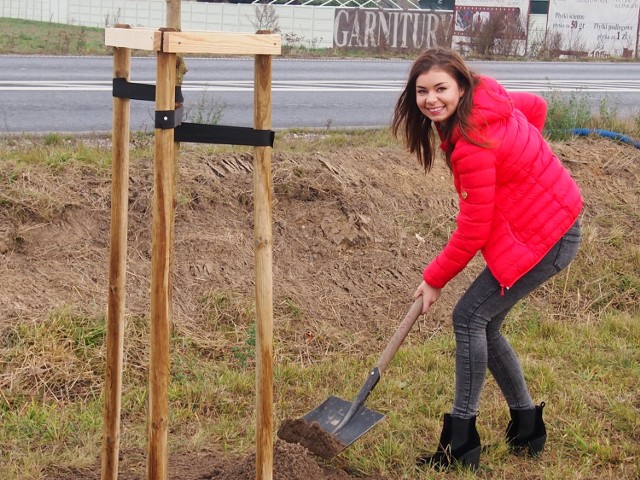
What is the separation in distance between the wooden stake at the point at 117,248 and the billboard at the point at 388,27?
22.2 m

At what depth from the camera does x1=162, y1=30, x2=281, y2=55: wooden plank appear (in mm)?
2789

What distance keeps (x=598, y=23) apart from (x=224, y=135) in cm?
2786

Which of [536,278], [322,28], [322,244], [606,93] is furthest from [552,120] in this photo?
[322,28]

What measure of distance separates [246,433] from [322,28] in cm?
2409

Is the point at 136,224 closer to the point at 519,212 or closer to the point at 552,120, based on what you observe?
the point at 519,212

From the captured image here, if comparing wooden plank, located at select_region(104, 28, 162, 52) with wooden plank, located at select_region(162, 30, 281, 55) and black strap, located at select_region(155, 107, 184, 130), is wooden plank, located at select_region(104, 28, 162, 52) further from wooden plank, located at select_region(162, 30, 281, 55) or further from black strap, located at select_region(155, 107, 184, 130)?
black strap, located at select_region(155, 107, 184, 130)

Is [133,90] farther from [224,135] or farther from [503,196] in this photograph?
[503,196]

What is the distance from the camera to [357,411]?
413 cm

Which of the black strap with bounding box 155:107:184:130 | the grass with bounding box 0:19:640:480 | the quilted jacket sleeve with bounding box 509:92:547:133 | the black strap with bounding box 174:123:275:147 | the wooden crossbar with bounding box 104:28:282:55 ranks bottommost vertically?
the grass with bounding box 0:19:640:480

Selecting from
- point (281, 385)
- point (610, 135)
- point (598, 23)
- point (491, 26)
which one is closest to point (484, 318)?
point (281, 385)

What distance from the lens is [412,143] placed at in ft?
13.1

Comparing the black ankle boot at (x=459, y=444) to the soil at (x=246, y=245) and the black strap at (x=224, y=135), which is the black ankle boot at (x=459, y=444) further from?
the black strap at (x=224, y=135)

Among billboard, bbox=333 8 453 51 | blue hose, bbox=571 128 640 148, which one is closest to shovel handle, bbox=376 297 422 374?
blue hose, bbox=571 128 640 148

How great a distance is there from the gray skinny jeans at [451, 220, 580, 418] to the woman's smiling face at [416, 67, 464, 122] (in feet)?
2.29
